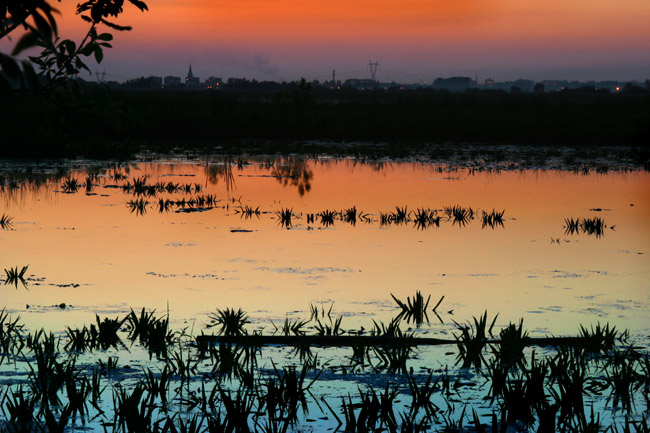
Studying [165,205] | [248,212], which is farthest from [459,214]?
[165,205]

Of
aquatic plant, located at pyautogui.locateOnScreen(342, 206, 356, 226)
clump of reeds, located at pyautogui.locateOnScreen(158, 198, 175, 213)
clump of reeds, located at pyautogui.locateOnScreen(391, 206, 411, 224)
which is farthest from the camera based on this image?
clump of reeds, located at pyautogui.locateOnScreen(158, 198, 175, 213)

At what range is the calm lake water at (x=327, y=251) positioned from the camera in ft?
27.9

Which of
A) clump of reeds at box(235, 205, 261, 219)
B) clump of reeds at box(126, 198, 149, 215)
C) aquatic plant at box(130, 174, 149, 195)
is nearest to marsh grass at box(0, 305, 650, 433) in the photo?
clump of reeds at box(235, 205, 261, 219)

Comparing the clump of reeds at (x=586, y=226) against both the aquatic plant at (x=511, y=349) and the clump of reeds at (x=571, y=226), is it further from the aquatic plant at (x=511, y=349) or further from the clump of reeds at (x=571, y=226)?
the aquatic plant at (x=511, y=349)

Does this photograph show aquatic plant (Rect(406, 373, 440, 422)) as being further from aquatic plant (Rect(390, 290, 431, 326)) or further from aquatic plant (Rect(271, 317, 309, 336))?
aquatic plant (Rect(390, 290, 431, 326))

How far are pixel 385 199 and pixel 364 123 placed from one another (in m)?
20.0

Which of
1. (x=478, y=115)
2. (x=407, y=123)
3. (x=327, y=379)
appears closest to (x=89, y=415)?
(x=327, y=379)

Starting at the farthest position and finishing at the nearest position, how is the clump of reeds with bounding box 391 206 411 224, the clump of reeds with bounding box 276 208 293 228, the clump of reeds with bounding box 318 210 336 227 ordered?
the clump of reeds with bounding box 391 206 411 224 → the clump of reeds with bounding box 318 210 336 227 → the clump of reeds with bounding box 276 208 293 228

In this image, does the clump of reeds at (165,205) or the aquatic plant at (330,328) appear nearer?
the aquatic plant at (330,328)

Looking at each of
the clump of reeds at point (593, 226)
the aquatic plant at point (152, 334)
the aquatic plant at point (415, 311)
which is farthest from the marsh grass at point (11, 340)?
the clump of reeds at point (593, 226)

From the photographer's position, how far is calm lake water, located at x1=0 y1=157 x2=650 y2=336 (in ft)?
27.9

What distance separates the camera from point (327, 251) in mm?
11641

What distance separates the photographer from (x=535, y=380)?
17.7 feet

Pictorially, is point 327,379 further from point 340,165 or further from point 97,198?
point 340,165
